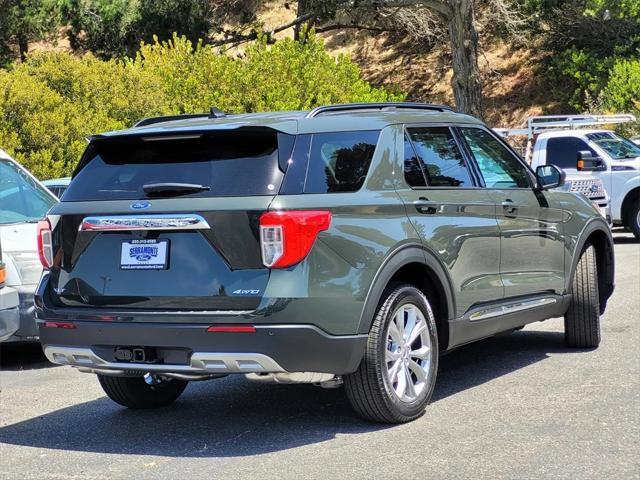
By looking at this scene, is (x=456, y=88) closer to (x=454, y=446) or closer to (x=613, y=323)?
(x=613, y=323)

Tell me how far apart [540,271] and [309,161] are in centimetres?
261

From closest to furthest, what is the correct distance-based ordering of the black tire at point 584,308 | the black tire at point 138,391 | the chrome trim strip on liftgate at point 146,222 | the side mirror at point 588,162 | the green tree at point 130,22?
the chrome trim strip on liftgate at point 146,222
the black tire at point 138,391
the black tire at point 584,308
the side mirror at point 588,162
the green tree at point 130,22

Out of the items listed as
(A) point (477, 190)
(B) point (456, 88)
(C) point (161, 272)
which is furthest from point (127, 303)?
(B) point (456, 88)

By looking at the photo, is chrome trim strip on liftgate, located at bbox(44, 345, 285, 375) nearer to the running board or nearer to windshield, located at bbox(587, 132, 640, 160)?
the running board

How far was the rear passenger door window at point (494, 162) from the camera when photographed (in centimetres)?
736

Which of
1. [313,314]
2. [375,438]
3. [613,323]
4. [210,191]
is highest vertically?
[210,191]

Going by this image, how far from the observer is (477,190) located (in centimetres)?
711

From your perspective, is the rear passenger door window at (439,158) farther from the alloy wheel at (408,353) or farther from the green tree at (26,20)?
the green tree at (26,20)

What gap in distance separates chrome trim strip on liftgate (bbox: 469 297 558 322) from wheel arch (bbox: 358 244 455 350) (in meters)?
0.26

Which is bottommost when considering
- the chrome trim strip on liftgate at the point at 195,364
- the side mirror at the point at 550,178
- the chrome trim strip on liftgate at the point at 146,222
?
the chrome trim strip on liftgate at the point at 195,364

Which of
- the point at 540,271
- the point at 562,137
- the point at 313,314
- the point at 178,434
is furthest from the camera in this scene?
the point at 562,137

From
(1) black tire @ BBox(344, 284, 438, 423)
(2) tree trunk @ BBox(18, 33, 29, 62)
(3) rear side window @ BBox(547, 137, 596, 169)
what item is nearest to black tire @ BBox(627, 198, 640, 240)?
(3) rear side window @ BBox(547, 137, 596, 169)

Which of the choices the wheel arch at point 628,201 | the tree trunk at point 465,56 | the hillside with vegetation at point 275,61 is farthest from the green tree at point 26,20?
the wheel arch at point 628,201

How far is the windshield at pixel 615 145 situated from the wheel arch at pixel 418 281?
12755 mm
